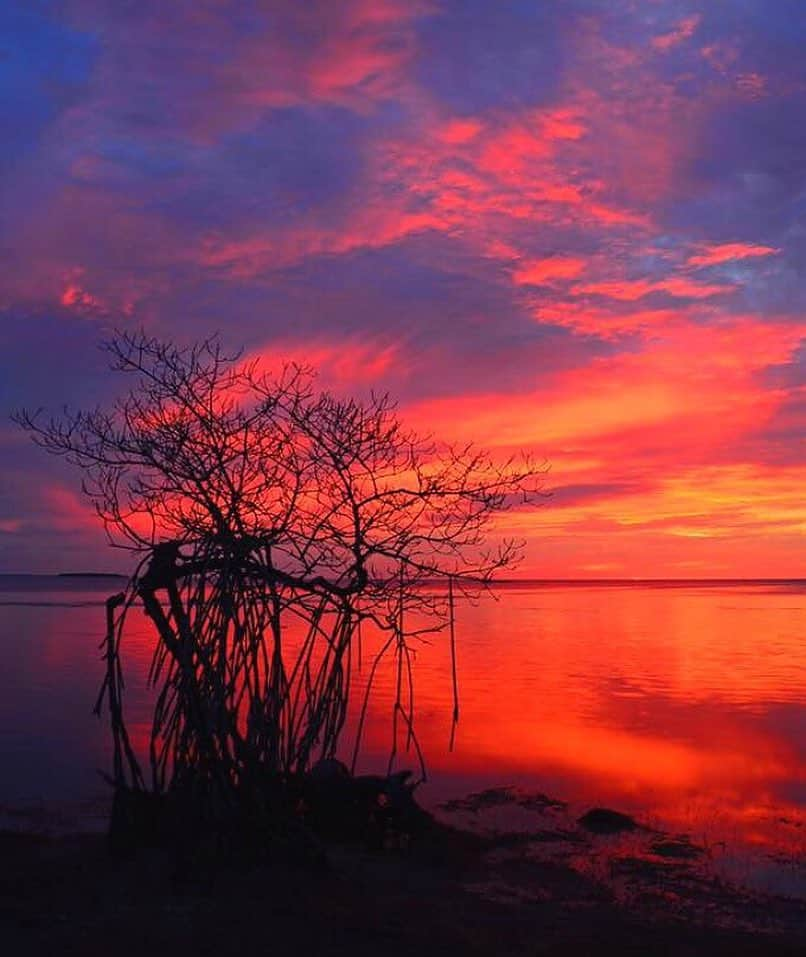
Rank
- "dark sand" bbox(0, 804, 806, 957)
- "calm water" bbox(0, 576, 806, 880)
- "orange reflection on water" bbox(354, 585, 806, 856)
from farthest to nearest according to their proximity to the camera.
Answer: "orange reflection on water" bbox(354, 585, 806, 856) → "calm water" bbox(0, 576, 806, 880) → "dark sand" bbox(0, 804, 806, 957)

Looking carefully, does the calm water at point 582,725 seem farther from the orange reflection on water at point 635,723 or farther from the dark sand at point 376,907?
the dark sand at point 376,907

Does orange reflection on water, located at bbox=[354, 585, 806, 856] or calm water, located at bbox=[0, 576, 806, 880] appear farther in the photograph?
orange reflection on water, located at bbox=[354, 585, 806, 856]

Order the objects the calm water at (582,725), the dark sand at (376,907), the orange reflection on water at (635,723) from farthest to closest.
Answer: the orange reflection on water at (635,723), the calm water at (582,725), the dark sand at (376,907)

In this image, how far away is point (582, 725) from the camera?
19375 mm

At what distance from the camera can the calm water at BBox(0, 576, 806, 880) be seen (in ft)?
45.6

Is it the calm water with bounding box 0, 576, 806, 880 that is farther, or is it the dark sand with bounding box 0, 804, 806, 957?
the calm water with bounding box 0, 576, 806, 880

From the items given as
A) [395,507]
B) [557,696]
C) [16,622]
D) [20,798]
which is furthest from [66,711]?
[16,622]

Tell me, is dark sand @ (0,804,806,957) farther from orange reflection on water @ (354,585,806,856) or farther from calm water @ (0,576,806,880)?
orange reflection on water @ (354,585,806,856)

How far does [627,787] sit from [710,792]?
3.54ft

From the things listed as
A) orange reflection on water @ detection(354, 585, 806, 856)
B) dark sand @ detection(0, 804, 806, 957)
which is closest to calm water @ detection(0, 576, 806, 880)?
orange reflection on water @ detection(354, 585, 806, 856)

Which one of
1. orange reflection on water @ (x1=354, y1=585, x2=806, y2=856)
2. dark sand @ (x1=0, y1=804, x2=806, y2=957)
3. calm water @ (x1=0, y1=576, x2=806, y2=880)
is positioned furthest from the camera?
orange reflection on water @ (x1=354, y1=585, x2=806, y2=856)

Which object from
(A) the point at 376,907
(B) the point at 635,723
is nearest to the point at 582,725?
(B) the point at 635,723

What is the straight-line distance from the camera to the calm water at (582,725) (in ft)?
45.6

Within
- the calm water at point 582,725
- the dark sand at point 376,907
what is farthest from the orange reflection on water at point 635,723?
the dark sand at point 376,907
